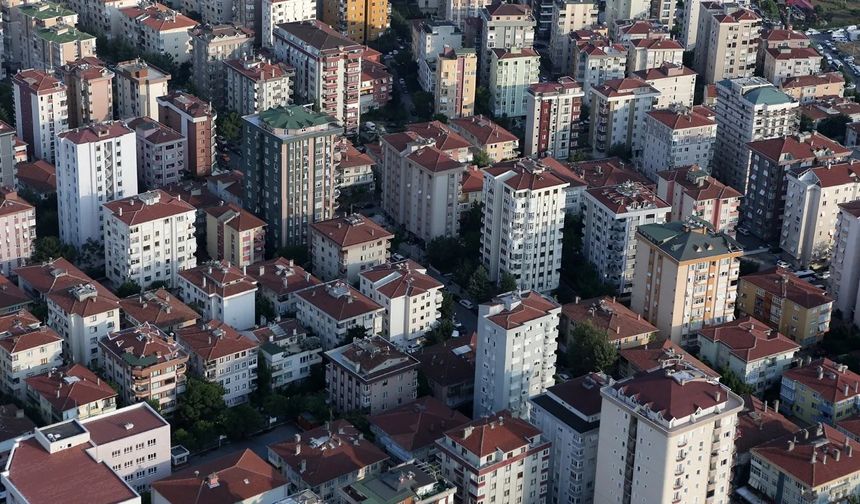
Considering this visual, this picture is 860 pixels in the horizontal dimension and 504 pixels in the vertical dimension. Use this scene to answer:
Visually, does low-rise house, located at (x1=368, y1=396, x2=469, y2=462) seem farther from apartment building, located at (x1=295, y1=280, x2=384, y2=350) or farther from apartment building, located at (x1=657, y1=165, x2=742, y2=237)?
apartment building, located at (x1=657, y1=165, x2=742, y2=237)

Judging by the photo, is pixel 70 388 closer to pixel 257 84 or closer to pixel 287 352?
pixel 287 352


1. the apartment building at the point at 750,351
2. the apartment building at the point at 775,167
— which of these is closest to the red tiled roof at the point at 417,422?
the apartment building at the point at 750,351

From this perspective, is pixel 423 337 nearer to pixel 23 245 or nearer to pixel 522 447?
pixel 522 447

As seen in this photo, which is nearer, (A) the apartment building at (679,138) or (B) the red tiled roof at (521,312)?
(B) the red tiled roof at (521,312)

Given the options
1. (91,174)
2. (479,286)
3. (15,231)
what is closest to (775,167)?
(479,286)

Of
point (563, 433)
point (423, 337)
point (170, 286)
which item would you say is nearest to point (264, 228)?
point (170, 286)

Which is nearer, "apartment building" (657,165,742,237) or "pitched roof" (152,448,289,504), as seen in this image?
"pitched roof" (152,448,289,504)

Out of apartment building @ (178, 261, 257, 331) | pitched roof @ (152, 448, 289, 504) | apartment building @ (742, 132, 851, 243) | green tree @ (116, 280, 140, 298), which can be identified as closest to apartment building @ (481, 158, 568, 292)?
apartment building @ (178, 261, 257, 331)

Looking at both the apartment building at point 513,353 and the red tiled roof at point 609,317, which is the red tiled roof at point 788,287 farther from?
the apartment building at point 513,353
